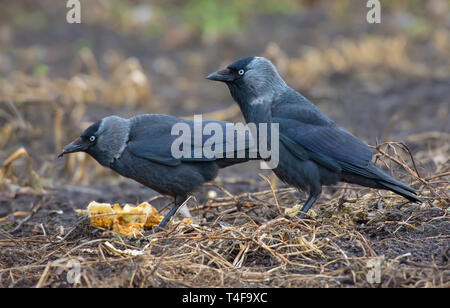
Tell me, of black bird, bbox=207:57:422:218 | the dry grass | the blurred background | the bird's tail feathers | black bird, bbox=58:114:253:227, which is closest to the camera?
the dry grass

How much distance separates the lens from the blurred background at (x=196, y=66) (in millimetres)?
7801

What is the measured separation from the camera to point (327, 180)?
15.8ft

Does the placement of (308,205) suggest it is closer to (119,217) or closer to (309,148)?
(309,148)

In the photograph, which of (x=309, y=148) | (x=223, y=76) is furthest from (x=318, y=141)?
(x=223, y=76)

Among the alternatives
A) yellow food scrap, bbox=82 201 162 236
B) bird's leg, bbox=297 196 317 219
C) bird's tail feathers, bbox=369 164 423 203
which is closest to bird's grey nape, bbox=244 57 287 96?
bird's leg, bbox=297 196 317 219

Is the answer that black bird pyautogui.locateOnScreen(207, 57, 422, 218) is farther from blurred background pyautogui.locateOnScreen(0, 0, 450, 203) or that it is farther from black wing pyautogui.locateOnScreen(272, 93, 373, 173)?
blurred background pyautogui.locateOnScreen(0, 0, 450, 203)

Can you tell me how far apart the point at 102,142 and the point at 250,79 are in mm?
1310

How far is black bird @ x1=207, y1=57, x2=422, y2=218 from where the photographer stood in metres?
4.70

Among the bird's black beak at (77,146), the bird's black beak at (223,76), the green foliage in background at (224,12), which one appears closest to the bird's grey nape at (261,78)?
the bird's black beak at (223,76)

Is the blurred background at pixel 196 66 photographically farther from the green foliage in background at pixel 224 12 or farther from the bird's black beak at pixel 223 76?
the bird's black beak at pixel 223 76

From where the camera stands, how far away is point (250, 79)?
5.02 m
